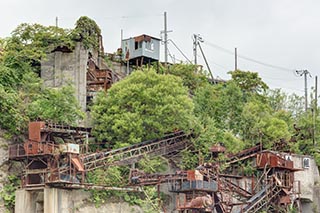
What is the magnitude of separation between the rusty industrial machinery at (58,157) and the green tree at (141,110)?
5.97 feet

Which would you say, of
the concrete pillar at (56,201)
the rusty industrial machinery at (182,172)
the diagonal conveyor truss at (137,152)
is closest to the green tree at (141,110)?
the diagonal conveyor truss at (137,152)

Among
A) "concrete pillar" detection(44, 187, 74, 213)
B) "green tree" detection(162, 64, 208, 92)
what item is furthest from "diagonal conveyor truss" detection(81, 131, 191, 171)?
"green tree" detection(162, 64, 208, 92)

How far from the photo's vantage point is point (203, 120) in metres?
43.4

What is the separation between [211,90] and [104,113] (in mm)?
11470

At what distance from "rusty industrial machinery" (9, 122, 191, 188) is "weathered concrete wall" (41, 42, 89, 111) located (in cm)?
592

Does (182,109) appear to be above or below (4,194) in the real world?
above

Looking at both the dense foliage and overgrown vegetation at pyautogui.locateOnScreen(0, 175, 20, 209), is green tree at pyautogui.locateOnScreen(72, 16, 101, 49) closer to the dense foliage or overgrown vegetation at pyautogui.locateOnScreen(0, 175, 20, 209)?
the dense foliage

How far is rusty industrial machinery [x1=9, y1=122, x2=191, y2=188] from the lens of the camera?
33.8 meters

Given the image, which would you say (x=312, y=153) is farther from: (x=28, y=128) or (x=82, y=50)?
(x=28, y=128)

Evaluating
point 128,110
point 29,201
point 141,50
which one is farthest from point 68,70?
point 141,50

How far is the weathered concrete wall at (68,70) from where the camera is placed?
43.0 m

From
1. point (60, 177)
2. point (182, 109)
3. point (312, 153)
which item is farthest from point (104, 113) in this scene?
point (312, 153)

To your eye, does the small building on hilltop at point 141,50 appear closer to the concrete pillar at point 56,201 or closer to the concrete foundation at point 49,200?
the concrete foundation at point 49,200

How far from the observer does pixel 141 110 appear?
39656 mm
